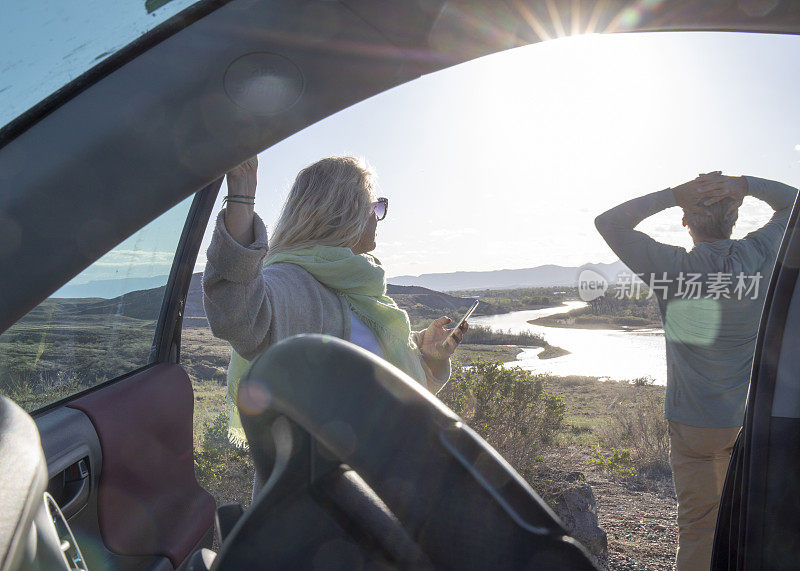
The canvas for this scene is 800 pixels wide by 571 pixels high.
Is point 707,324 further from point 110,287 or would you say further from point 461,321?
point 110,287

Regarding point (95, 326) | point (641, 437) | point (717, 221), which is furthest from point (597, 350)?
point (95, 326)

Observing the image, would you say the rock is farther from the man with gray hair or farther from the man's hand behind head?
the man's hand behind head

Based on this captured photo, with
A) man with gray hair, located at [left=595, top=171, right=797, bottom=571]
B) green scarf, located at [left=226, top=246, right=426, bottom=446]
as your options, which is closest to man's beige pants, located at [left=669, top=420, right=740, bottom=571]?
man with gray hair, located at [left=595, top=171, right=797, bottom=571]

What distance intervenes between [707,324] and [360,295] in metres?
1.86

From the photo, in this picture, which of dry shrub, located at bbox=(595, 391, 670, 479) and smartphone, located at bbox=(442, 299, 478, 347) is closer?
smartphone, located at bbox=(442, 299, 478, 347)

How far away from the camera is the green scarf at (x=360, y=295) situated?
220 cm

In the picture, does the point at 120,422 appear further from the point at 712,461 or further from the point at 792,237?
the point at 712,461

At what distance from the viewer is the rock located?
13.0 ft

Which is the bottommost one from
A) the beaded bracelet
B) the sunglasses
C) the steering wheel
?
the steering wheel

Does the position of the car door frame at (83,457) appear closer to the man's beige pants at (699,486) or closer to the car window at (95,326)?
the car window at (95,326)

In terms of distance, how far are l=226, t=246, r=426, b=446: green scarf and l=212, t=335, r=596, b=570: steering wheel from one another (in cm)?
162

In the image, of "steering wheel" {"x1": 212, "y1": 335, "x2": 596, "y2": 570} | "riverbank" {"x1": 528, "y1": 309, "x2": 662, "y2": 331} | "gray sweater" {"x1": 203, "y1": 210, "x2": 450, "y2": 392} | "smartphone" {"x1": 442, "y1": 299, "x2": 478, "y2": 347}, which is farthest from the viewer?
"riverbank" {"x1": 528, "y1": 309, "x2": 662, "y2": 331}

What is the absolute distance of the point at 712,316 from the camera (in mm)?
2896

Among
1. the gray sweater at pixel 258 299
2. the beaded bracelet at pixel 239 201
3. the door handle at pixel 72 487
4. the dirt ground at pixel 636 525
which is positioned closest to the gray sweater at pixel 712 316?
the dirt ground at pixel 636 525
